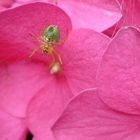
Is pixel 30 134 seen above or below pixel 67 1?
below

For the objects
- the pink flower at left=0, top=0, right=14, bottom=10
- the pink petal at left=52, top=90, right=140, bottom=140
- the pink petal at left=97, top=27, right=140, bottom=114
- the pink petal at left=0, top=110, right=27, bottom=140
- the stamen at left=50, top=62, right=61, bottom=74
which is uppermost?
the pink flower at left=0, top=0, right=14, bottom=10

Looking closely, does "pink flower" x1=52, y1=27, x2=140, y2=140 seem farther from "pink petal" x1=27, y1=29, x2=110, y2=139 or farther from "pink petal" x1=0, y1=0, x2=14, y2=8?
"pink petal" x1=0, y1=0, x2=14, y2=8

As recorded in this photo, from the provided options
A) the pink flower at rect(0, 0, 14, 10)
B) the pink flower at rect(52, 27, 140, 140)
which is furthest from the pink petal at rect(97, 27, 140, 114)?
the pink flower at rect(0, 0, 14, 10)

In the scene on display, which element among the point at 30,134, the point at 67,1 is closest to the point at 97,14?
the point at 67,1

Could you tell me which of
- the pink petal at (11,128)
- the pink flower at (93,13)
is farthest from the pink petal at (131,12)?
the pink petal at (11,128)

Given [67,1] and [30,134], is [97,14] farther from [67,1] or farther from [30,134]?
[30,134]

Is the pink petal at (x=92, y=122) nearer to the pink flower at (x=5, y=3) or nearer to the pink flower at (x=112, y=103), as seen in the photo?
the pink flower at (x=112, y=103)

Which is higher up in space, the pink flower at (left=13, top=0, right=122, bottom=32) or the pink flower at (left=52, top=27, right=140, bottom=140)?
the pink flower at (left=13, top=0, right=122, bottom=32)
